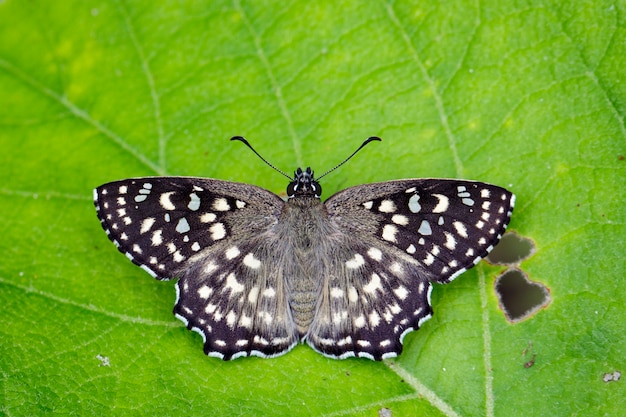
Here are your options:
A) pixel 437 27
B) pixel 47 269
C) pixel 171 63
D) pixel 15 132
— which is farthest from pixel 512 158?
pixel 15 132

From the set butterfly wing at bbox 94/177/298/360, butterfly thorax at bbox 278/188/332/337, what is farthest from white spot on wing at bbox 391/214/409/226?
butterfly wing at bbox 94/177/298/360

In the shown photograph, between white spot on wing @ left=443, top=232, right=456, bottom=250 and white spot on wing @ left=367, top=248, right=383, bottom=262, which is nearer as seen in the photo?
white spot on wing @ left=443, top=232, right=456, bottom=250

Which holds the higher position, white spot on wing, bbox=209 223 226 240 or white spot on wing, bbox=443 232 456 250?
white spot on wing, bbox=443 232 456 250

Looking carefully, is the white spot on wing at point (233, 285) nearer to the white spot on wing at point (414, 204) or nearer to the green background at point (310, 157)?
the green background at point (310, 157)

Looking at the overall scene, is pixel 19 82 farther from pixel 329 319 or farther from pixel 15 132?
pixel 329 319

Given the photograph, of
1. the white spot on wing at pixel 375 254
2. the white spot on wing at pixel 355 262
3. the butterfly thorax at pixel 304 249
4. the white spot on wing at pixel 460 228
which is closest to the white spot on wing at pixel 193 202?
the butterfly thorax at pixel 304 249

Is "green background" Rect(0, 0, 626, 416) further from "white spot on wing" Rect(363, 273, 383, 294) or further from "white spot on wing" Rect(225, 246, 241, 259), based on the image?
"white spot on wing" Rect(225, 246, 241, 259)

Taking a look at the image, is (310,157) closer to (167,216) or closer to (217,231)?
(217,231)

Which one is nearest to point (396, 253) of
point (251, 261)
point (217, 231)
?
point (251, 261)

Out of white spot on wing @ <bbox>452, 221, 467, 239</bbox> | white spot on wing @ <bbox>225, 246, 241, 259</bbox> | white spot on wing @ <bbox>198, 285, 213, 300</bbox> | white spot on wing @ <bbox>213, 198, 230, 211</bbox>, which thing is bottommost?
white spot on wing @ <bbox>198, 285, 213, 300</bbox>
